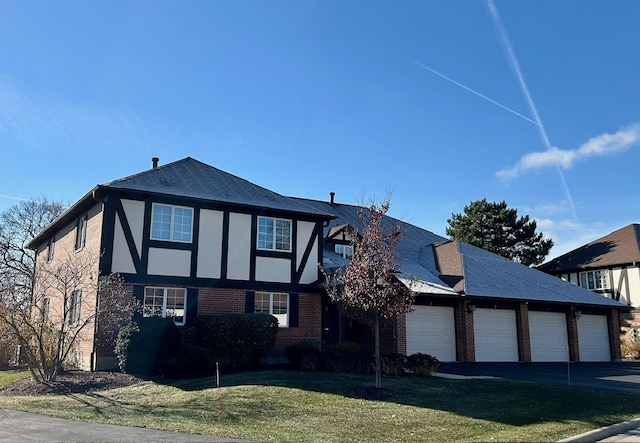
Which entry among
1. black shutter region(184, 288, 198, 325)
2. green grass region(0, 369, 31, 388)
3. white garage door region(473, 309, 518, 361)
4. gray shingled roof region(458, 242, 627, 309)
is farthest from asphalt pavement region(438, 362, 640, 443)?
green grass region(0, 369, 31, 388)

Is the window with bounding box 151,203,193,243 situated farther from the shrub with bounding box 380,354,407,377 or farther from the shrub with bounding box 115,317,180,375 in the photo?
the shrub with bounding box 380,354,407,377

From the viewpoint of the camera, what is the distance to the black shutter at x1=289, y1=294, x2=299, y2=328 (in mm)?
20672

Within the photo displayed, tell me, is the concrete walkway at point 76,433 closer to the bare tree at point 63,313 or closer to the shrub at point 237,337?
the bare tree at point 63,313

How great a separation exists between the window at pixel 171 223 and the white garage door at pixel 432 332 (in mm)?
9052

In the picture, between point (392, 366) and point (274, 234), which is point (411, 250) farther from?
point (392, 366)

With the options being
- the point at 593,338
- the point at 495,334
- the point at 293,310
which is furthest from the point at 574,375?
the point at 293,310

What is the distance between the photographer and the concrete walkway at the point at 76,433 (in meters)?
8.47

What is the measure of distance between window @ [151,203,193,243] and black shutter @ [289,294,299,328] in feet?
14.5

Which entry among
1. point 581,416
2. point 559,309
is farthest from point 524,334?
point 581,416

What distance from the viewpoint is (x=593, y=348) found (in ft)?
88.5

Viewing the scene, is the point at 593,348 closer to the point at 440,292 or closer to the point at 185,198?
the point at 440,292

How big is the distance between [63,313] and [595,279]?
32.4 m

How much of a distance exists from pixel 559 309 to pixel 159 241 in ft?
59.4

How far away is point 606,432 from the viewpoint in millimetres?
9930
